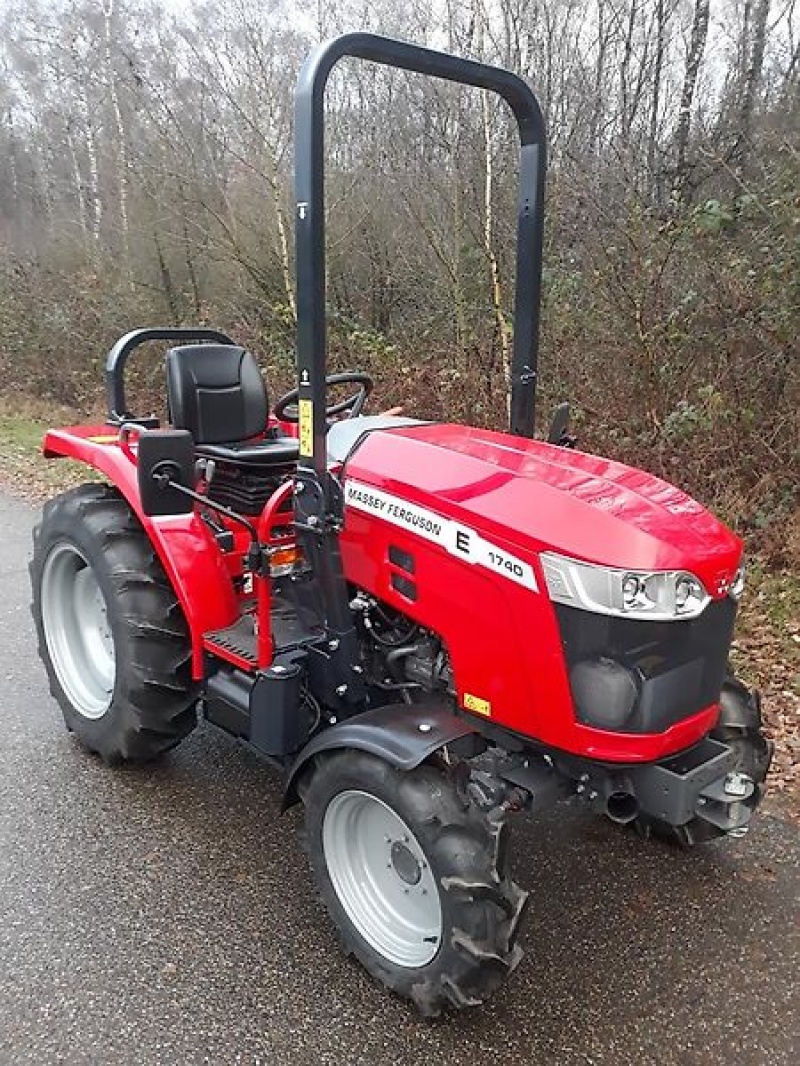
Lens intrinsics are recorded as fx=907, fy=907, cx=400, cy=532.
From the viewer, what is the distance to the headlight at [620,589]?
77.7 inches

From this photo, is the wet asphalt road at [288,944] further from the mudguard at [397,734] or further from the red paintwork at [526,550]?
the red paintwork at [526,550]

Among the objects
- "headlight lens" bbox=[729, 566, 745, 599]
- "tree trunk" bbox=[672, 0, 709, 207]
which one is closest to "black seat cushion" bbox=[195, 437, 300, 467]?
"headlight lens" bbox=[729, 566, 745, 599]

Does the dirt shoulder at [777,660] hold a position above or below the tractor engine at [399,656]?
below

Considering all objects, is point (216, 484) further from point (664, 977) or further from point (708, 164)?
point (708, 164)

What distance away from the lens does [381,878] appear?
7.59 ft

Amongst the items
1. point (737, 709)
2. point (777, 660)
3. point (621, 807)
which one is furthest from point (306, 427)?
point (777, 660)

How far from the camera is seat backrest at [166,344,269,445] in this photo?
324cm

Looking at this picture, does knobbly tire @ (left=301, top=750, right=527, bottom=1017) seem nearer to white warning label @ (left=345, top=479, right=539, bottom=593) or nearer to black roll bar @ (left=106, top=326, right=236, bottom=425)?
white warning label @ (left=345, top=479, right=539, bottom=593)

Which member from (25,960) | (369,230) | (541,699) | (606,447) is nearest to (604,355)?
(606,447)

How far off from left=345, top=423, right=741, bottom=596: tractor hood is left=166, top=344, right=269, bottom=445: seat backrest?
2.90 feet

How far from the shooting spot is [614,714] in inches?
80.1

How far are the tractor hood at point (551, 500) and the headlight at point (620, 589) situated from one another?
0.02 m

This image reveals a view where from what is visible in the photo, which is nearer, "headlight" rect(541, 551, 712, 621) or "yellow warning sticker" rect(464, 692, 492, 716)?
"headlight" rect(541, 551, 712, 621)

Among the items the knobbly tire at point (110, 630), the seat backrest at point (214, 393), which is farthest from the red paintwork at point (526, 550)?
the seat backrest at point (214, 393)
